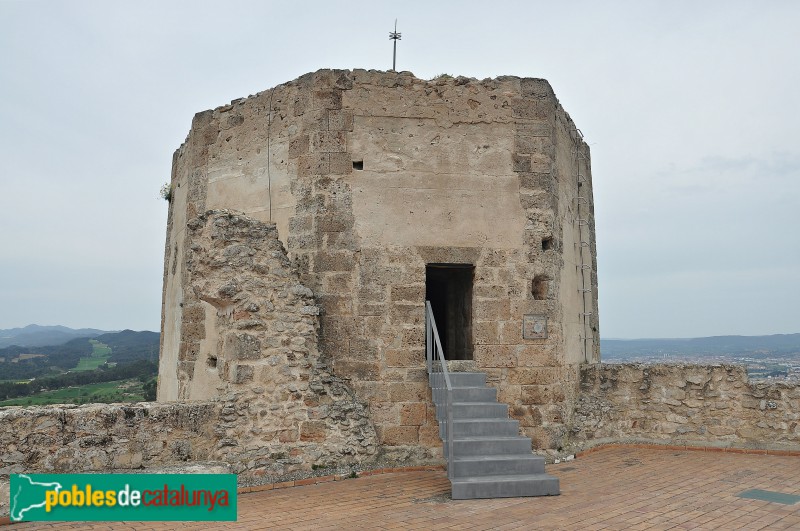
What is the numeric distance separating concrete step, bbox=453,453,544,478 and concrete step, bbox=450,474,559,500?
0.22 feet

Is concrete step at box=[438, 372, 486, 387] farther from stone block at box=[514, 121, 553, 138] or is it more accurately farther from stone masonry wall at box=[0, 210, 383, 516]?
stone block at box=[514, 121, 553, 138]

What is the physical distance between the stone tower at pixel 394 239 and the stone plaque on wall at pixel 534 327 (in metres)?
0.02

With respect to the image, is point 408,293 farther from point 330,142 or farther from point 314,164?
point 330,142

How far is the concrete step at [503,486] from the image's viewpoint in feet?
19.9

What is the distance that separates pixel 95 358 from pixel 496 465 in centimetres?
7386

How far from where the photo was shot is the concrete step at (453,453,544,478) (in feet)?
20.6

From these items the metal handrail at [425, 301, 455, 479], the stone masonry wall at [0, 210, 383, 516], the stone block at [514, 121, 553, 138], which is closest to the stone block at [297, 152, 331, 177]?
the stone masonry wall at [0, 210, 383, 516]

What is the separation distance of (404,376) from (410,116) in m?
3.53

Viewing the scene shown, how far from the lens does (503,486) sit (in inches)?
242

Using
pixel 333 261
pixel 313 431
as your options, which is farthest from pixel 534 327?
pixel 313 431

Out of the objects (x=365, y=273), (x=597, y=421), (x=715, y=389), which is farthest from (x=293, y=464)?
(x=715, y=389)

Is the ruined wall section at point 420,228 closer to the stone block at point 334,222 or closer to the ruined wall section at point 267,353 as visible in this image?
the stone block at point 334,222

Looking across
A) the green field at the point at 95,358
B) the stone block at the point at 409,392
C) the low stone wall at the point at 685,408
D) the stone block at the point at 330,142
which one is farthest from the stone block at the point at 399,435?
the green field at the point at 95,358

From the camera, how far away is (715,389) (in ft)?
28.5
